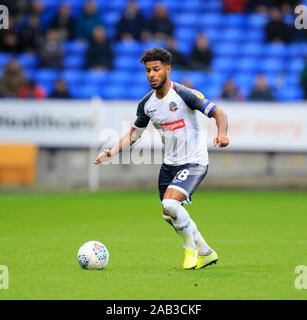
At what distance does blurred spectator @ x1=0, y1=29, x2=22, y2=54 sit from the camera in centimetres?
2259

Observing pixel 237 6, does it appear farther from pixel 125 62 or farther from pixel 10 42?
pixel 10 42

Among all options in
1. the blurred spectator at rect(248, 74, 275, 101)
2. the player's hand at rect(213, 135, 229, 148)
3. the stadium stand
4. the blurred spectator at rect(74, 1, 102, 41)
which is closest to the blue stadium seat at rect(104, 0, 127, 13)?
the stadium stand

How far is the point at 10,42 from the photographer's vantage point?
74.1 feet

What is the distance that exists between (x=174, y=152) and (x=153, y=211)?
664 cm

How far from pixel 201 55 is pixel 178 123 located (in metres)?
14.1

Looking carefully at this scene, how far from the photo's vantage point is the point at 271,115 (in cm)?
1923

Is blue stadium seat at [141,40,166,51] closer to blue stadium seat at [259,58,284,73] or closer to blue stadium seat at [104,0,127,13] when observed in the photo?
blue stadium seat at [104,0,127,13]

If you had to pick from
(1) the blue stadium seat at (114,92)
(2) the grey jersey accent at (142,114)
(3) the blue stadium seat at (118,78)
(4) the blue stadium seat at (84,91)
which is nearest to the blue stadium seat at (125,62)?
(3) the blue stadium seat at (118,78)

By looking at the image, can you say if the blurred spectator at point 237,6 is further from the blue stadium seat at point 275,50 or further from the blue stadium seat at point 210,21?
the blue stadium seat at point 275,50

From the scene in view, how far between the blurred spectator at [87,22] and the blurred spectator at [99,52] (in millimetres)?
586

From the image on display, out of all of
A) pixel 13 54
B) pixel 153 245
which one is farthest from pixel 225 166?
pixel 153 245

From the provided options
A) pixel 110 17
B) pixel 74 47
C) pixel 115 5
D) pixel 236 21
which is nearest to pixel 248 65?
pixel 236 21

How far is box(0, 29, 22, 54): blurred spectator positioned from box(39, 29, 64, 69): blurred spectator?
889mm
